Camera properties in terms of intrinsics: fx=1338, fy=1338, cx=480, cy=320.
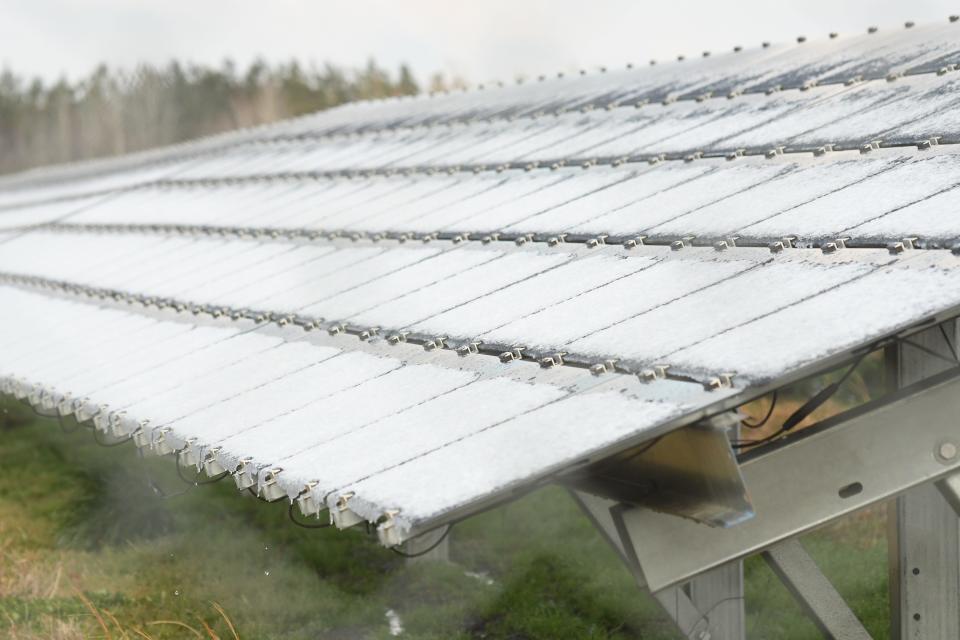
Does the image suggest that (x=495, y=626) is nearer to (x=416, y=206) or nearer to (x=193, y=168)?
(x=416, y=206)

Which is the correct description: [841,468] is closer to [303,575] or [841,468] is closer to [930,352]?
[930,352]

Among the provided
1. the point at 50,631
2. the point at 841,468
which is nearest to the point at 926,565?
the point at 841,468

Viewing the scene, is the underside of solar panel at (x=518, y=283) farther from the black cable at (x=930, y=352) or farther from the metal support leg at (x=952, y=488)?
the metal support leg at (x=952, y=488)

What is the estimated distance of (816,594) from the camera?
542 centimetres

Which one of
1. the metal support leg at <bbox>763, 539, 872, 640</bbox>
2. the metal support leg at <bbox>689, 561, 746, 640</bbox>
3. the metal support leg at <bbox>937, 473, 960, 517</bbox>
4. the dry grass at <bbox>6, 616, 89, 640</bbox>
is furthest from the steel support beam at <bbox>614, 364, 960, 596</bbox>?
the dry grass at <bbox>6, 616, 89, 640</bbox>

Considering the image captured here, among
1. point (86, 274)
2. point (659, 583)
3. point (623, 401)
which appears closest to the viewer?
point (623, 401)

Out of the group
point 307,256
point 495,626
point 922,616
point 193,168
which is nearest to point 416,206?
point 307,256

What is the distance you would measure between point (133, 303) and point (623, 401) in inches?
202

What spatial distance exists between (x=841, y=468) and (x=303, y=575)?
5888 millimetres

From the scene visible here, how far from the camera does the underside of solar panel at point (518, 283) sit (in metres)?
4.13

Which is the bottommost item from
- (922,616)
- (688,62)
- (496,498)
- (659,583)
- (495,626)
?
(495,626)

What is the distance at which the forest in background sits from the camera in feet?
159

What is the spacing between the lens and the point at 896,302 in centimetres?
421

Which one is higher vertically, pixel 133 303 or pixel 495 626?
pixel 133 303
